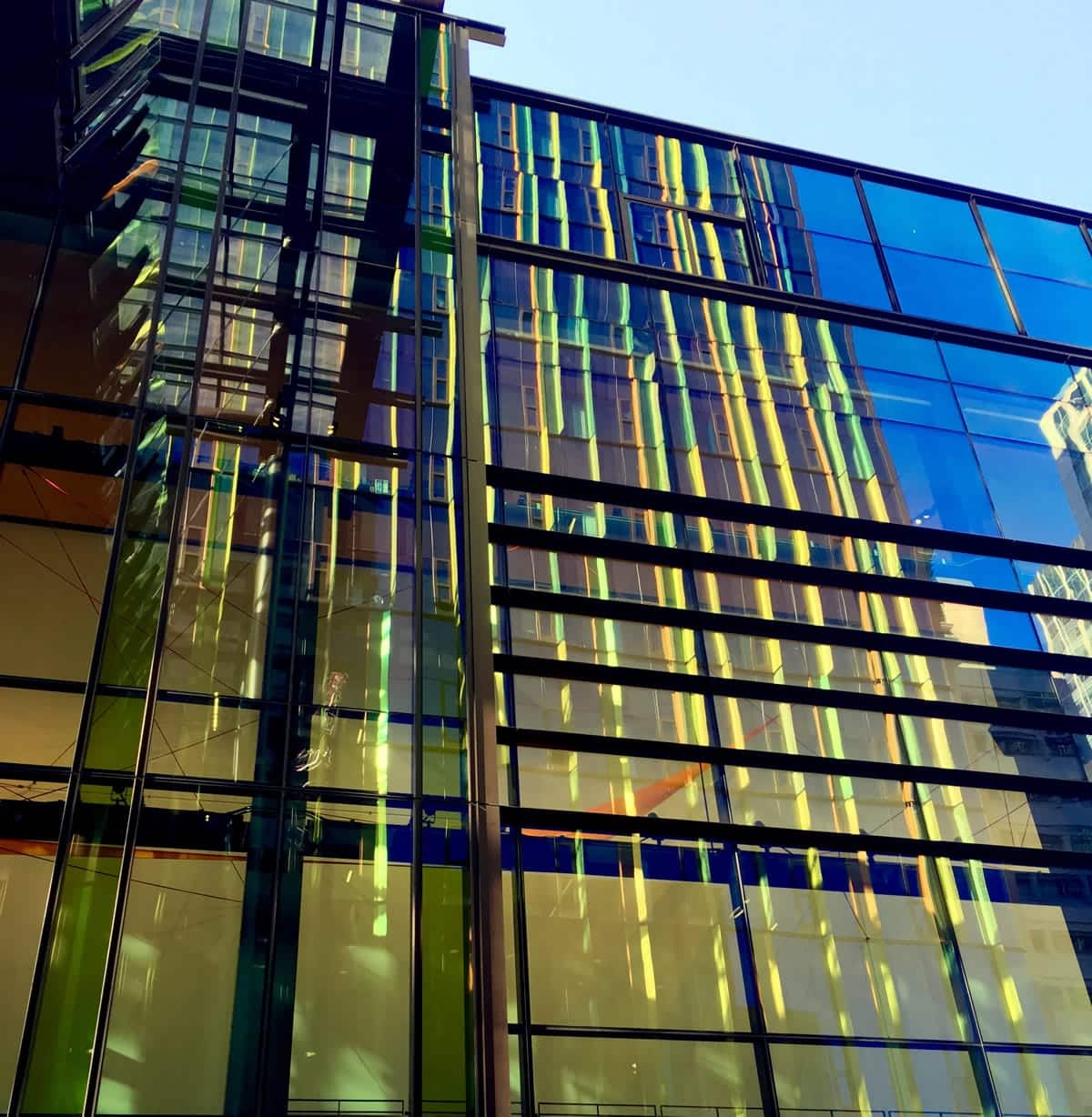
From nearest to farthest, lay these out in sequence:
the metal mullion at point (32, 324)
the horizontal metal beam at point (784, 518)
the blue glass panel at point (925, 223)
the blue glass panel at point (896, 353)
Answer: the metal mullion at point (32, 324)
the horizontal metal beam at point (784, 518)
the blue glass panel at point (896, 353)
the blue glass panel at point (925, 223)

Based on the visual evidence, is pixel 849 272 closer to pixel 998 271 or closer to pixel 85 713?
pixel 998 271

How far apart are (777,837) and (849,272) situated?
9.23 metres

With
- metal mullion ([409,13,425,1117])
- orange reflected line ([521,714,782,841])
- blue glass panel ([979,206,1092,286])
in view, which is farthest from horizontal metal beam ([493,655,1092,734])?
blue glass panel ([979,206,1092,286])

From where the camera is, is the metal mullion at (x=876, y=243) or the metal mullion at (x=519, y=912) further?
the metal mullion at (x=876, y=243)

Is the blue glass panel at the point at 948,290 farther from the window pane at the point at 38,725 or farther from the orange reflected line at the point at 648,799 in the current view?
the window pane at the point at 38,725

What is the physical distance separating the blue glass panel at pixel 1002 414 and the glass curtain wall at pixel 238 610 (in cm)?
817

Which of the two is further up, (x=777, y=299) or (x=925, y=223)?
(x=925, y=223)

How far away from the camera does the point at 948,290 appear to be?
54.2 ft

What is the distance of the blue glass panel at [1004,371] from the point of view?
15.7 metres

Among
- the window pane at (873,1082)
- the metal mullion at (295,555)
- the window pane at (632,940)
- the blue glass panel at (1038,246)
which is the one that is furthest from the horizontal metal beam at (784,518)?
the window pane at (873,1082)

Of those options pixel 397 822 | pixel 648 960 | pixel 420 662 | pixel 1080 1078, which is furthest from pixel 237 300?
pixel 1080 1078

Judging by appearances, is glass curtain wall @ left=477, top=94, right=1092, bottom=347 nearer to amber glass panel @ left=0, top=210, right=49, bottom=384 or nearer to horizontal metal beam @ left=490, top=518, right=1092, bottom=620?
horizontal metal beam @ left=490, top=518, right=1092, bottom=620

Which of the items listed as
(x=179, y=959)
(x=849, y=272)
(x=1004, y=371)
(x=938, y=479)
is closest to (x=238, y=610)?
(x=179, y=959)

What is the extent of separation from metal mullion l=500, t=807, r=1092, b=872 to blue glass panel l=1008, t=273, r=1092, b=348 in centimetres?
→ 872
